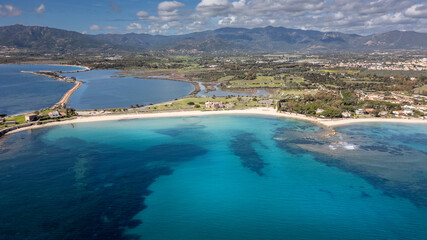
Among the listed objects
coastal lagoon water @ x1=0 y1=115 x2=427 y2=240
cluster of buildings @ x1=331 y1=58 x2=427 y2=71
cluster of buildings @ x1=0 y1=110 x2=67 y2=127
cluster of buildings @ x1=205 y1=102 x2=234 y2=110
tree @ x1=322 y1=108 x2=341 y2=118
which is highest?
cluster of buildings @ x1=331 y1=58 x2=427 y2=71

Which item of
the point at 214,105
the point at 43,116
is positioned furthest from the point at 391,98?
the point at 43,116

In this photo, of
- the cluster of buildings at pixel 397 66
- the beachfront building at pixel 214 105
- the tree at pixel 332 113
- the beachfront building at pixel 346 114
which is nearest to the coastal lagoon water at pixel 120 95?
the beachfront building at pixel 214 105

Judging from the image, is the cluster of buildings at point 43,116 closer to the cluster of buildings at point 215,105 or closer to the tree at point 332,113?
the cluster of buildings at point 215,105

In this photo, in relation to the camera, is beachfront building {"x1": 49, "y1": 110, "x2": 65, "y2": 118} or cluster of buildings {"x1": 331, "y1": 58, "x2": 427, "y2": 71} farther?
cluster of buildings {"x1": 331, "y1": 58, "x2": 427, "y2": 71}

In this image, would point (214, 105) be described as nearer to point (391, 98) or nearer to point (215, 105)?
point (215, 105)

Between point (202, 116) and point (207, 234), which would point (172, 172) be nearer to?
point (207, 234)

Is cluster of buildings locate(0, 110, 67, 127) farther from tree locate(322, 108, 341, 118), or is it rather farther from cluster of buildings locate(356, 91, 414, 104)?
cluster of buildings locate(356, 91, 414, 104)

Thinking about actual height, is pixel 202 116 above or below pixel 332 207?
above

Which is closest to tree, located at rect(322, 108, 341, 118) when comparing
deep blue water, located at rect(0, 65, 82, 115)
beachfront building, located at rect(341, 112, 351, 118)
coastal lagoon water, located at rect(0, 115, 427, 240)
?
beachfront building, located at rect(341, 112, 351, 118)

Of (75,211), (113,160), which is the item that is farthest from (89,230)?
(113,160)
